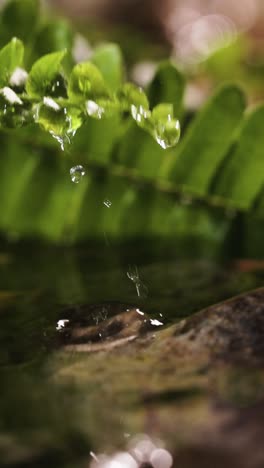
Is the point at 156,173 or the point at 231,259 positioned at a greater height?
the point at 156,173

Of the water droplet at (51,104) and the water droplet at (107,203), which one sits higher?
the water droplet at (107,203)

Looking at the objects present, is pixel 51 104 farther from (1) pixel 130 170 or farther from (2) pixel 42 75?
(1) pixel 130 170

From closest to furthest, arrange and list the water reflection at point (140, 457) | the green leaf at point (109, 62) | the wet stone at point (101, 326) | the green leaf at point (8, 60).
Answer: the water reflection at point (140, 457) < the wet stone at point (101, 326) < the green leaf at point (8, 60) < the green leaf at point (109, 62)

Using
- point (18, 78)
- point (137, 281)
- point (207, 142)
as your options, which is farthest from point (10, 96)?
point (207, 142)

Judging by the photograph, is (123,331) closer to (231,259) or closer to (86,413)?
(86,413)

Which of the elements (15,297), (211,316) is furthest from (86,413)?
(15,297)

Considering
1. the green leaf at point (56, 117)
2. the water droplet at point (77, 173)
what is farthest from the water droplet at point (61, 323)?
the water droplet at point (77, 173)

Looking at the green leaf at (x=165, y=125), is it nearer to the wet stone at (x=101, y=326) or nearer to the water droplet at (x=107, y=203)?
the wet stone at (x=101, y=326)
